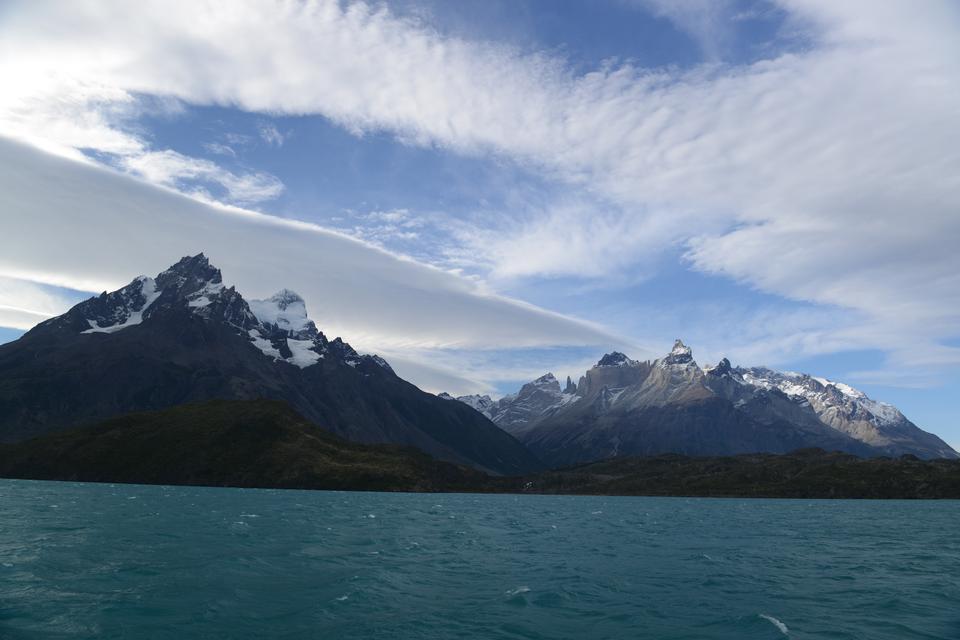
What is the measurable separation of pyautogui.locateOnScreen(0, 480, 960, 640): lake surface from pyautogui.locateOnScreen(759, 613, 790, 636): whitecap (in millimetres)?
191

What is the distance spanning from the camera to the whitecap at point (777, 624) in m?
39.8

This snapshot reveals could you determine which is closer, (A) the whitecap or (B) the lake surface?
(B) the lake surface

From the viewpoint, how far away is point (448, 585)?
53594 millimetres

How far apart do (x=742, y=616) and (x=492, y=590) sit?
17.4 meters

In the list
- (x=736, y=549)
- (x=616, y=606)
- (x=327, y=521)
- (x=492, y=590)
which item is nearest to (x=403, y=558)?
(x=492, y=590)

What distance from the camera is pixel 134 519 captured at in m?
101

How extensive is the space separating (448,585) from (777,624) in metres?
23.3

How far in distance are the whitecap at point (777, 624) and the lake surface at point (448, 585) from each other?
191 mm

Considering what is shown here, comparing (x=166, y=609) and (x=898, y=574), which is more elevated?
(x=898, y=574)

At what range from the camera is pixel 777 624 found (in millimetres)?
41438

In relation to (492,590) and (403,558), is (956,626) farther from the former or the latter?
(403,558)

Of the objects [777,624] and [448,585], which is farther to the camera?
[448,585]

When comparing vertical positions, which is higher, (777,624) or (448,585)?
(777,624)

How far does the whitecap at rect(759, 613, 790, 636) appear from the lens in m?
39.8
